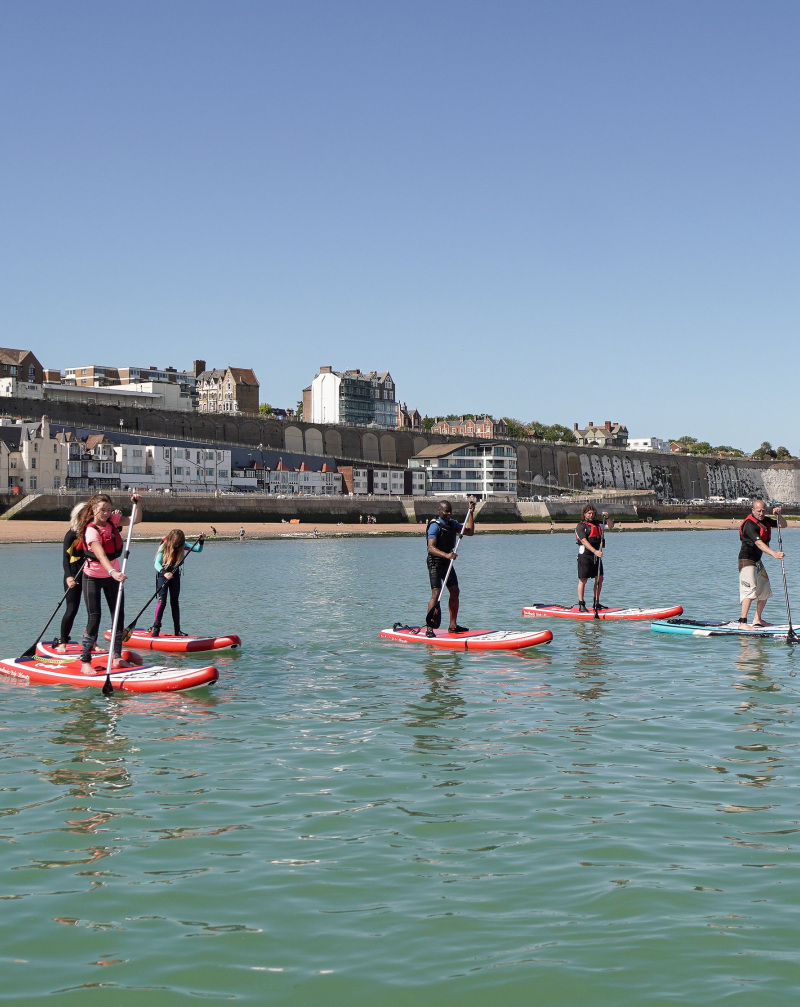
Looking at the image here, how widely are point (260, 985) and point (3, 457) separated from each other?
10322 centimetres

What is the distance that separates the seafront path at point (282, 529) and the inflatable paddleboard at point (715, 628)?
130 feet

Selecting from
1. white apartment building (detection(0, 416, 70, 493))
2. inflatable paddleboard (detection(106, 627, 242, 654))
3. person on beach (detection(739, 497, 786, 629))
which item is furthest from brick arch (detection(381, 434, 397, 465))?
inflatable paddleboard (detection(106, 627, 242, 654))

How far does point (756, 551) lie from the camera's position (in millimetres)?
18891

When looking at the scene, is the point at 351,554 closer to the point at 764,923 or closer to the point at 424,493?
the point at 764,923

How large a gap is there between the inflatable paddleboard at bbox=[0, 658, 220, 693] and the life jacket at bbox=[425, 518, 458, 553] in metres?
5.51

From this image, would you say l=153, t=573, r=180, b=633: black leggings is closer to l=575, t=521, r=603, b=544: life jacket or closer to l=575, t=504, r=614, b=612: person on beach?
l=575, t=504, r=614, b=612: person on beach

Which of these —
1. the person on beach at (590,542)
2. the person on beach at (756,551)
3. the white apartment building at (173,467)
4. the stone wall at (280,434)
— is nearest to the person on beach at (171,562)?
the person on beach at (590,542)

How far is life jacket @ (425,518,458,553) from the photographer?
18.7m

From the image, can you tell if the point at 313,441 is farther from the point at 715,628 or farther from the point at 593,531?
the point at 715,628

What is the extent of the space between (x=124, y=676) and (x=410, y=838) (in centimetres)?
763

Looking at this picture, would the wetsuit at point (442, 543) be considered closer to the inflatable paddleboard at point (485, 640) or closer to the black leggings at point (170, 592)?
the inflatable paddleboard at point (485, 640)

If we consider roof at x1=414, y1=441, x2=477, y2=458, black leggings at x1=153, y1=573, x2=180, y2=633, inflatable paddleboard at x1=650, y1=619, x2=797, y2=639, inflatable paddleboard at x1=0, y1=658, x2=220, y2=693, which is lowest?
inflatable paddleboard at x1=650, y1=619, x2=797, y2=639

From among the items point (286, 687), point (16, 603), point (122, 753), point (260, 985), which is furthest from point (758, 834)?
point (16, 603)

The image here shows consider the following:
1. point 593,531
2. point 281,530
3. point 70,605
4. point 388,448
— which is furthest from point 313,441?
point 70,605
